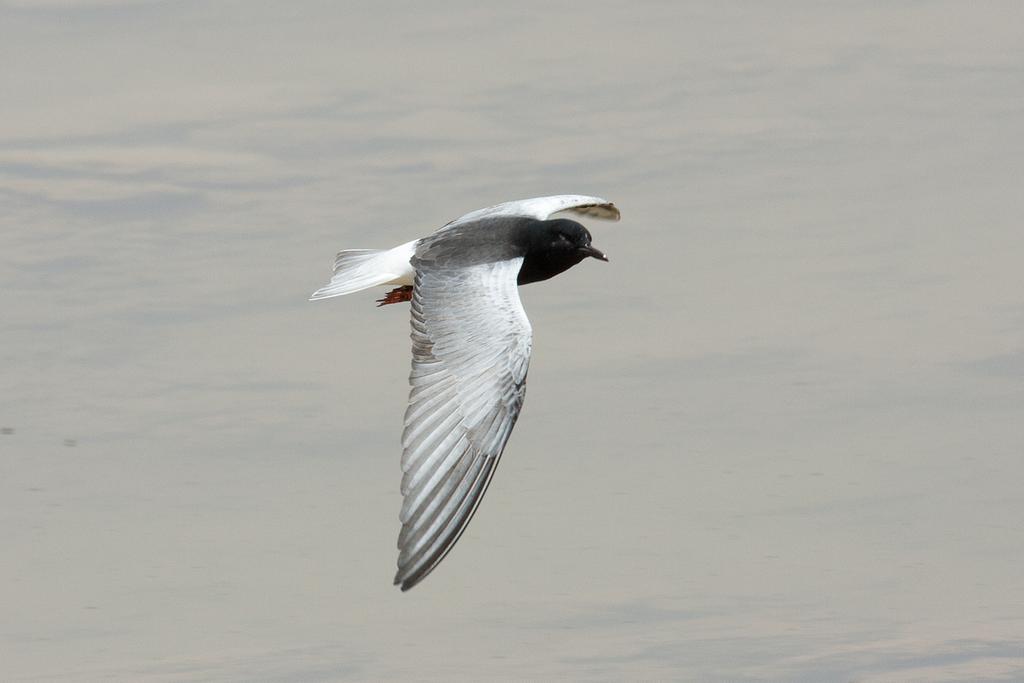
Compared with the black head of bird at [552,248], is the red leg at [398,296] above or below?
below

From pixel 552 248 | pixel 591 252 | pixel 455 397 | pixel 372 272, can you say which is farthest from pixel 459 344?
pixel 591 252

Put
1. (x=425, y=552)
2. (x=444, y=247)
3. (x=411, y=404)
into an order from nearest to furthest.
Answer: (x=425, y=552) < (x=411, y=404) < (x=444, y=247)

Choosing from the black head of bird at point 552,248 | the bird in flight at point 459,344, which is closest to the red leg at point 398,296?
the bird in flight at point 459,344

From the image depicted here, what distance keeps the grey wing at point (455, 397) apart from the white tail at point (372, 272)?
246 millimetres

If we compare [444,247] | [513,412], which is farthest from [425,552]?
[444,247]

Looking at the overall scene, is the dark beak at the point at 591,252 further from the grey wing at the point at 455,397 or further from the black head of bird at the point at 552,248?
the grey wing at the point at 455,397

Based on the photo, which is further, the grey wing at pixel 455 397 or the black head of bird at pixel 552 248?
the black head of bird at pixel 552 248

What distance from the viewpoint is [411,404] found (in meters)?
7.93

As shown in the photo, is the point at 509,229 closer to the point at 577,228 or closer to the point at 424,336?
the point at 577,228

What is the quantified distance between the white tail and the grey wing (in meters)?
0.25

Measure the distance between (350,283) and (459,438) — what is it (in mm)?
1431

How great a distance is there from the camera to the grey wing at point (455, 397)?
7.49m

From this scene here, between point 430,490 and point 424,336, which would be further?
→ point 424,336

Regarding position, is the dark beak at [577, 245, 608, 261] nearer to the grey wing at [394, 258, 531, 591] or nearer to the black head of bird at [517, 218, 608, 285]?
the black head of bird at [517, 218, 608, 285]
